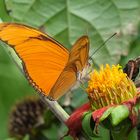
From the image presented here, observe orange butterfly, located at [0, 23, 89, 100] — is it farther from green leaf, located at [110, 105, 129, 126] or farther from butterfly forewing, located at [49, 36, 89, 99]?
green leaf, located at [110, 105, 129, 126]

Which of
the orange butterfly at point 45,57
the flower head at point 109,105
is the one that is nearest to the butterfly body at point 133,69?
the flower head at point 109,105

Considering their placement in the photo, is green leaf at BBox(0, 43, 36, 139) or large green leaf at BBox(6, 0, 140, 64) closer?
large green leaf at BBox(6, 0, 140, 64)

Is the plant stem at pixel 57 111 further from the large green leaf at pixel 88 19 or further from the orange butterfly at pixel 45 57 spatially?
the large green leaf at pixel 88 19

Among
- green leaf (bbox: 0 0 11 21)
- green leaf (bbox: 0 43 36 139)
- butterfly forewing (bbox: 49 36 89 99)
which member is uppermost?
green leaf (bbox: 0 0 11 21)

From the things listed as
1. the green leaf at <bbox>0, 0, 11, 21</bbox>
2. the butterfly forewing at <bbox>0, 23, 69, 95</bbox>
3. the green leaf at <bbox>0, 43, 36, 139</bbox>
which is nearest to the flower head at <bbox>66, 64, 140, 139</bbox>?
the butterfly forewing at <bbox>0, 23, 69, 95</bbox>

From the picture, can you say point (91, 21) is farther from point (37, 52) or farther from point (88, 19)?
point (37, 52)

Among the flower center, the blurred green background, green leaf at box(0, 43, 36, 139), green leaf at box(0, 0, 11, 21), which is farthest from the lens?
green leaf at box(0, 43, 36, 139)
